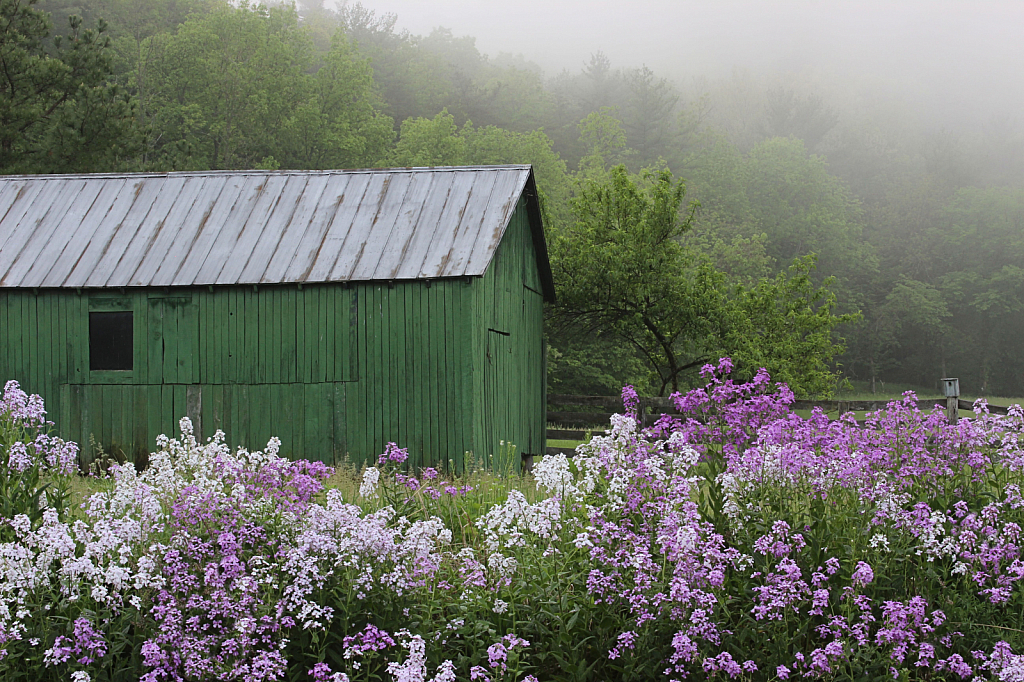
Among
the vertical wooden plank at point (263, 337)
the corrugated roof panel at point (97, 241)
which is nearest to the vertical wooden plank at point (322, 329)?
the vertical wooden plank at point (263, 337)

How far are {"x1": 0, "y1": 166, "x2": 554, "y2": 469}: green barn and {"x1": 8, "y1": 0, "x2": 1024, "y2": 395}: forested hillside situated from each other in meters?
6.51

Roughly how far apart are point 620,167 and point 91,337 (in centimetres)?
1249

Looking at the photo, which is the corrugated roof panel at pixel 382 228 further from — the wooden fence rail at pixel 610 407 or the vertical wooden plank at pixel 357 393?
the wooden fence rail at pixel 610 407

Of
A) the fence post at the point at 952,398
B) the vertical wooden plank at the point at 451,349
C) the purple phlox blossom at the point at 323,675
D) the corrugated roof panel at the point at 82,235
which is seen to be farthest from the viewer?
the fence post at the point at 952,398

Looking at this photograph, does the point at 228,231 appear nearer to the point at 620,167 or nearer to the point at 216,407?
the point at 216,407

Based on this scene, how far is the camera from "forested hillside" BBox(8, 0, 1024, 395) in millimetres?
20484

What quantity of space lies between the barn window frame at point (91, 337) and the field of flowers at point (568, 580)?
8.59 metres

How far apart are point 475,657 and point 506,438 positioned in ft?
33.9

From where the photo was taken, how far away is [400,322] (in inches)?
516

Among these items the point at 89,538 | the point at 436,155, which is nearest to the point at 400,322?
the point at 89,538

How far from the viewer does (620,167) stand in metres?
20.8

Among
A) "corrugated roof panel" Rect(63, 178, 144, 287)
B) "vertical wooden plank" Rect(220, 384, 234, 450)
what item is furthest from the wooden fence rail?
"corrugated roof panel" Rect(63, 178, 144, 287)

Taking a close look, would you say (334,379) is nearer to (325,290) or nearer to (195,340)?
(325,290)

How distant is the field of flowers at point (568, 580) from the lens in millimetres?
4379
